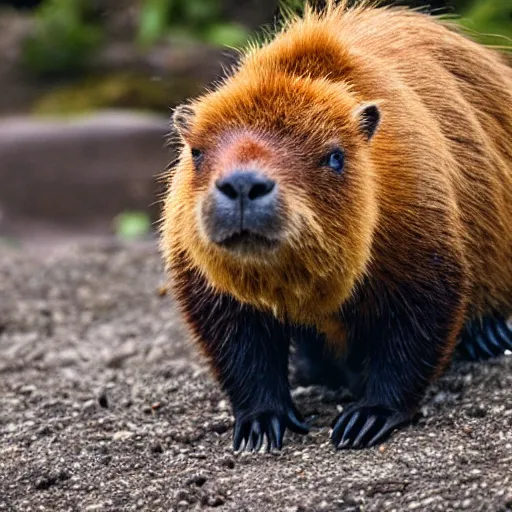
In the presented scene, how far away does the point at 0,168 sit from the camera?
15094mm

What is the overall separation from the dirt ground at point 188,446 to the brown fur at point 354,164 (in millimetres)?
503

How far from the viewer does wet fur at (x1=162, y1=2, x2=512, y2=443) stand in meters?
4.84

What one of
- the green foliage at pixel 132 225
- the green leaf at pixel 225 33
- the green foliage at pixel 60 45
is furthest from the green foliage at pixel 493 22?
the green foliage at pixel 60 45

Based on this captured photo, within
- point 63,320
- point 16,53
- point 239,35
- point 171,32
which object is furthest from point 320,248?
point 16,53

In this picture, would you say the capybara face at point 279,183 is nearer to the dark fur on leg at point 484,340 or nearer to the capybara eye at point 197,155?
the capybara eye at point 197,155

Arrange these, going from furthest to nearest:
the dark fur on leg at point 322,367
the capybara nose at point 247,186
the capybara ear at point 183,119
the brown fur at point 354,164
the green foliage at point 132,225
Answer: the green foliage at point 132,225 < the dark fur on leg at point 322,367 < the capybara ear at point 183,119 < the brown fur at point 354,164 < the capybara nose at point 247,186

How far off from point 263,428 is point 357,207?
4.24ft

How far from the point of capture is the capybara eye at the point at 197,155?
4988 mm

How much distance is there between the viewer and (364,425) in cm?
528

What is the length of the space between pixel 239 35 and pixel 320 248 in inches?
605

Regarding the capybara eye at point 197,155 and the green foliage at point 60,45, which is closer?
the capybara eye at point 197,155

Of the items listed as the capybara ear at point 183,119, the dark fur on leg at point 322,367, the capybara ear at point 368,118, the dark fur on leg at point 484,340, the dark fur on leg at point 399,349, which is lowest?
the dark fur on leg at point 322,367

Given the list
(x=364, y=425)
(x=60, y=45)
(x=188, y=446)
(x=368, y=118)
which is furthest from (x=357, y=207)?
(x=60, y=45)

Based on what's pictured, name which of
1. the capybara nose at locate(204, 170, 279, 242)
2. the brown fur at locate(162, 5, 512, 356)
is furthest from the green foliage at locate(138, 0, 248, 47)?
the capybara nose at locate(204, 170, 279, 242)
